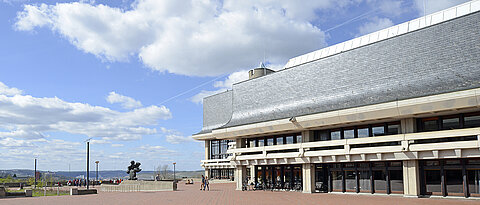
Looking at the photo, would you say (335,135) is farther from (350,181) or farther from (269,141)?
(269,141)

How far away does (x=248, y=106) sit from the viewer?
39.2m

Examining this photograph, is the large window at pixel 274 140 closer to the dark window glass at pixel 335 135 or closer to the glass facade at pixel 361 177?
the glass facade at pixel 361 177

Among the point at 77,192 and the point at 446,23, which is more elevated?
the point at 446,23

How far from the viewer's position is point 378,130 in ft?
93.4

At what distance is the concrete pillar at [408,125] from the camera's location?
2602 centimetres

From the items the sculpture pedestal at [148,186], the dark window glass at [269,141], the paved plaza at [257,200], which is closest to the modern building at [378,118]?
the dark window glass at [269,141]

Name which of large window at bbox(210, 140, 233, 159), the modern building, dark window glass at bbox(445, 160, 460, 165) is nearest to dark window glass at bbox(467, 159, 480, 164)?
the modern building

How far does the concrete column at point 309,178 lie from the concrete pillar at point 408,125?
26.4ft

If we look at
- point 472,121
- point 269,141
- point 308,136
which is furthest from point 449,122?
point 269,141

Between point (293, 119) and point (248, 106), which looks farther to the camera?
point (248, 106)

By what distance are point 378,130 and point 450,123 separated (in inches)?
185


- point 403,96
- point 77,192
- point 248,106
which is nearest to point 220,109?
point 248,106

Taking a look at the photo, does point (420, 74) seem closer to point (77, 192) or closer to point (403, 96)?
point (403, 96)

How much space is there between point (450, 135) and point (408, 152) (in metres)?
2.71
